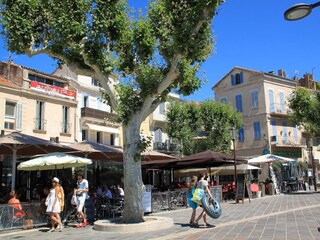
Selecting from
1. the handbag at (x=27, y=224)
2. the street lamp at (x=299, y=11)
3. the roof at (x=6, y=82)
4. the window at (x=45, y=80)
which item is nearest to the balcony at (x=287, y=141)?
the window at (x=45, y=80)

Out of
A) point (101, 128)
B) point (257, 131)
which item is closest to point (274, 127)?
point (257, 131)

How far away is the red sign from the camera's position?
88.0ft

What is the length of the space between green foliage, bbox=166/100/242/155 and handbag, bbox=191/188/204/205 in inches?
900

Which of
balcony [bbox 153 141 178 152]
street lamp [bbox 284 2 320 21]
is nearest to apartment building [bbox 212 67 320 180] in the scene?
balcony [bbox 153 141 178 152]

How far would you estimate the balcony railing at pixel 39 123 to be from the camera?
86.7 feet

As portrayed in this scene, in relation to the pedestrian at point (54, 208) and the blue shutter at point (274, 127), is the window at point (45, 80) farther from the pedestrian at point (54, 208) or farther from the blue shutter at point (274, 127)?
the blue shutter at point (274, 127)

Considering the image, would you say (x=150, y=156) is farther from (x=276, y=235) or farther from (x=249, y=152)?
(x=249, y=152)

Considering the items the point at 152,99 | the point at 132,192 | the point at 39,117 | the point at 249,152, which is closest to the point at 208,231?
the point at 132,192

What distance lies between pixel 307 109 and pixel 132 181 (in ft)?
63.9

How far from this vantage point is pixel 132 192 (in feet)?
37.6

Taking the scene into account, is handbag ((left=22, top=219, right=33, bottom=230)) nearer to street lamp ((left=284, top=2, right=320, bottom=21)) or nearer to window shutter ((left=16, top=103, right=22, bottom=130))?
street lamp ((left=284, top=2, right=320, bottom=21))

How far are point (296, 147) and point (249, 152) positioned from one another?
5.29 m

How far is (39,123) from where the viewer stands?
26797mm

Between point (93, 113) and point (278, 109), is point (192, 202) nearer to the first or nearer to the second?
point (93, 113)
